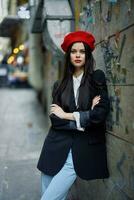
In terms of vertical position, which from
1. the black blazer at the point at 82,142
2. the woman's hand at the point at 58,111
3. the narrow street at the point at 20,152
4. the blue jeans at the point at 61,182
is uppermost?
the woman's hand at the point at 58,111

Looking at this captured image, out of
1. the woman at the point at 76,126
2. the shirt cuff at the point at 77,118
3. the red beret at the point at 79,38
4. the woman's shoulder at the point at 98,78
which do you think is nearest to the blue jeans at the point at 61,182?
the woman at the point at 76,126

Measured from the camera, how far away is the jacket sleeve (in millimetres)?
3604

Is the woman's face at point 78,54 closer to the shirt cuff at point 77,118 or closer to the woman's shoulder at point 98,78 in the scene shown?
the woman's shoulder at point 98,78

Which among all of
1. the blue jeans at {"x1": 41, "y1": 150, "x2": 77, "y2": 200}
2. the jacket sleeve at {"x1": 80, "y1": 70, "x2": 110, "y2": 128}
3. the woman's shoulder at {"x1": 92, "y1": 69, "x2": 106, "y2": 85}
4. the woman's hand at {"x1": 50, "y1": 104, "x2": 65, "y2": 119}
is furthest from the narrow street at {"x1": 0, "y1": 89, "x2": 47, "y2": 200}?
the woman's shoulder at {"x1": 92, "y1": 69, "x2": 106, "y2": 85}

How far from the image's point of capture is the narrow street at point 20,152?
6289 millimetres

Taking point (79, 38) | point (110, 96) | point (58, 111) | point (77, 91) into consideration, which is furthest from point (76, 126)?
point (79, 38)

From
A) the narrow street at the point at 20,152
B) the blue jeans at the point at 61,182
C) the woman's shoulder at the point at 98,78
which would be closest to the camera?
the blue jeans at the point at 61,182

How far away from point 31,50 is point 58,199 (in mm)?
14171

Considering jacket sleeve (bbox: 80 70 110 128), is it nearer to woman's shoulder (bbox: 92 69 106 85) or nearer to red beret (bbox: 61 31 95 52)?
woman's shoulder (bbox: 92 69 106 85)

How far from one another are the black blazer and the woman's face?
6.4 inches

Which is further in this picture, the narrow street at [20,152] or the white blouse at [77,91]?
the narrow street at [20,152]

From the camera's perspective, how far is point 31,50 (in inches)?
688

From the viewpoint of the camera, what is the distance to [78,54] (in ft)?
12.3

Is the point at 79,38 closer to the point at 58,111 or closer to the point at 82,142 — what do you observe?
the point at 58,111
